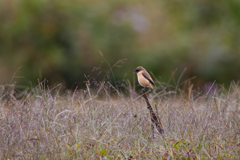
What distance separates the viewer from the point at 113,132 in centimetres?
452

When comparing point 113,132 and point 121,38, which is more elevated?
point 113,132

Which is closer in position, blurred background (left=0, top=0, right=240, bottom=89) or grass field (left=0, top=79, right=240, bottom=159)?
grass field (left=0, top=79, right=240, bottom=159)

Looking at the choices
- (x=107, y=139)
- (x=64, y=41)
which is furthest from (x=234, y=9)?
(x=107, y=139)

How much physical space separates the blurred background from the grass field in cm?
542

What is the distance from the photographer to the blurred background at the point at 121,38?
10.8 m

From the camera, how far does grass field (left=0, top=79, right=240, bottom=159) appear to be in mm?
3943

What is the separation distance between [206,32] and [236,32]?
33.0 inches

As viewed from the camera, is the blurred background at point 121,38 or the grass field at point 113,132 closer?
the grass field at point 113,132

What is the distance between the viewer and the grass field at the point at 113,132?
12.9ft

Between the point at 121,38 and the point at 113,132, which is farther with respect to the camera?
the point at 121,38

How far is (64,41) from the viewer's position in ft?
37.2

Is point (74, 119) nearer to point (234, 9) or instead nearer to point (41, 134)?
point (41, 134)

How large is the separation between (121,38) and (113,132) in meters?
7.41

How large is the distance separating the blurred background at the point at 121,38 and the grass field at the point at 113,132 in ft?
17.8
